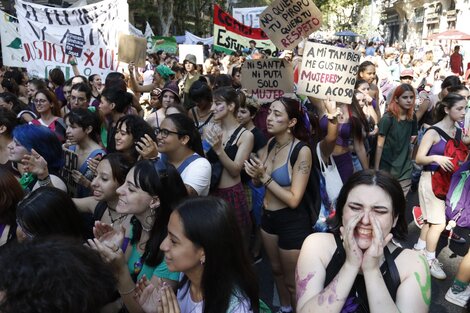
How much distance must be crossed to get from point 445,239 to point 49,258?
5041 millimetres

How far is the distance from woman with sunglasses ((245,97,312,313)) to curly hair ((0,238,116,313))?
6.25 feet

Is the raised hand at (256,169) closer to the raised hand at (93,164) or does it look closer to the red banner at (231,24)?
the raised hand at (93,164)

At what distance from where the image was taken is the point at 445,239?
5402 mm

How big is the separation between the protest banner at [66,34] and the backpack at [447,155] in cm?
542

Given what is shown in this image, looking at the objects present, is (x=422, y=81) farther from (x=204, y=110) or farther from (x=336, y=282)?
(x=336, y=282)

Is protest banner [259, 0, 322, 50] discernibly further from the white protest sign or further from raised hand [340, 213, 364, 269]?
the white protest sign

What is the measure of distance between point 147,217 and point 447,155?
304 centimetres

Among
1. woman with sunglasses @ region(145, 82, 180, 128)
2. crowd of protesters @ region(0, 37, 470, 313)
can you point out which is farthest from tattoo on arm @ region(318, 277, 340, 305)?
woman with sunglasses @ region(145, 82, 180, 128)

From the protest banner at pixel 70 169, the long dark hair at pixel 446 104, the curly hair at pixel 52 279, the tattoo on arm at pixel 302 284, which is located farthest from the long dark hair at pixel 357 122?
the curly hair at pixel 52 279

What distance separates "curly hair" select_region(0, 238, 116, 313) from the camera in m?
1.34

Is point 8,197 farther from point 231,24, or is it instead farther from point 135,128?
point 231,24

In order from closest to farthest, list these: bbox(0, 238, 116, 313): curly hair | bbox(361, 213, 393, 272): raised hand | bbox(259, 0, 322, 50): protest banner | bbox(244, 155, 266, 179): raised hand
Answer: bbox(0, 238, 116, 313): curly hair → bbox(361, 213, 393, 272): raised hand → bbox(244, 155, 266, 179): raised hand → bbox(259, 0, 322, 50): protest banner

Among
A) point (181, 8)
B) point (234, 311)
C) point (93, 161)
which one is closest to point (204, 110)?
point (93, 161)

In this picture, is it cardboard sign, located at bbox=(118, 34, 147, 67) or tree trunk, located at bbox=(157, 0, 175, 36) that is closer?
cardboard sign, located at bbox=(118, 34, 147, 67)
